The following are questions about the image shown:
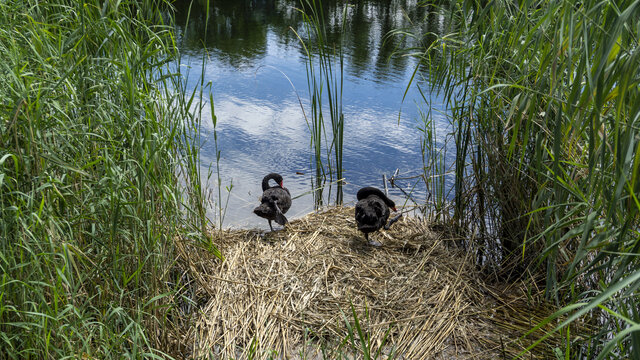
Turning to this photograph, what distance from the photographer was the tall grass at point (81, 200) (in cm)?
257

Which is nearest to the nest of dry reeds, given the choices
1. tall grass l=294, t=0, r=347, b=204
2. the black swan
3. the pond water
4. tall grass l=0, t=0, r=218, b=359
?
the black swan

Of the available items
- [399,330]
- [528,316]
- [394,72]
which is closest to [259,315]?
[399,330]

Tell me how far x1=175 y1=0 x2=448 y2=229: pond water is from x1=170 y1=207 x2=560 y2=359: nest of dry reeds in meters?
0.83

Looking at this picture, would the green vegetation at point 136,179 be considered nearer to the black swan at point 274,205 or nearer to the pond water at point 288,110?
the pond water at point 288,110

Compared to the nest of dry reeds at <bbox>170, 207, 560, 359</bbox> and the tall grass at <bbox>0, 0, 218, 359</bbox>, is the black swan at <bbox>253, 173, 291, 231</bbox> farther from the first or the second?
the tall grass at <bbox>0, 0, 218, 359</bbox>

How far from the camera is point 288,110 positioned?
798cm

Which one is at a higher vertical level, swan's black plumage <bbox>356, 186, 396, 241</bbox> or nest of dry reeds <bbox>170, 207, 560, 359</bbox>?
swan's black plumage <bbox>356, 186, 396, 241</bbox>

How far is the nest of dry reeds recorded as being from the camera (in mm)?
3428

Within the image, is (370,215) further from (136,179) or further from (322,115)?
(322,115)

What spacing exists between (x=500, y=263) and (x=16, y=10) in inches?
148

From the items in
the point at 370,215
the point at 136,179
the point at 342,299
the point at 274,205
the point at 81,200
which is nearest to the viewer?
the point at 81,200

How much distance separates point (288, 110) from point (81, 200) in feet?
17.5

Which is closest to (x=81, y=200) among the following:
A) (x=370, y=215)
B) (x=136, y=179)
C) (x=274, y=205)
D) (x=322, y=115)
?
(x=136, y=179)

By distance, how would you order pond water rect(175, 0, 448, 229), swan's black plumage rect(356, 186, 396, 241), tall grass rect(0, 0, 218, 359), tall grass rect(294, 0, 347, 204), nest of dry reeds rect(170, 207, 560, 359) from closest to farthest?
tall grass rect(0, 0, 218, 359) → nest of dry reeds rect(170, 207, 560, 359) → swan's black plumage rect(356, 186, 396, 241) → tall grass rect(294, 0, 347, 204) → pond water rect(175, 0, 448, 229)
